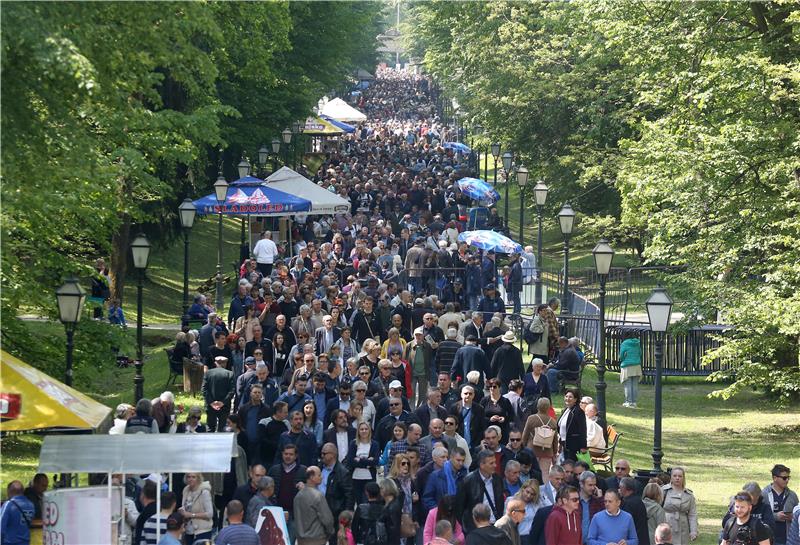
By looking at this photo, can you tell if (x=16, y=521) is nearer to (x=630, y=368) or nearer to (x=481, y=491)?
(x=481, y=491)

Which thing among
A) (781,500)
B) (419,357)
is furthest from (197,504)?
(419,357)

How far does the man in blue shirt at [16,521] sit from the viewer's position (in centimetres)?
1340

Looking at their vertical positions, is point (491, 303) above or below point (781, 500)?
above

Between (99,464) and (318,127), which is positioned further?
(318,127)

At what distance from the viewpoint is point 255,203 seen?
32312 mm

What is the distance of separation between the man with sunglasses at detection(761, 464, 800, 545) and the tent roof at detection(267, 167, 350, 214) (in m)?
20.5

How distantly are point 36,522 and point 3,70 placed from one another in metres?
4.41

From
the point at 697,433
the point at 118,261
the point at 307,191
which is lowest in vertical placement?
the point at 697,433

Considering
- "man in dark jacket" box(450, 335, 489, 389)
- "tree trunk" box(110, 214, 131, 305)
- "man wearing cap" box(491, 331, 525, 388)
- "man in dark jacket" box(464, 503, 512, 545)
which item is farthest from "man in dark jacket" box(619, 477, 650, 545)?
"tree trunk" box(110, 214, 131, 305)

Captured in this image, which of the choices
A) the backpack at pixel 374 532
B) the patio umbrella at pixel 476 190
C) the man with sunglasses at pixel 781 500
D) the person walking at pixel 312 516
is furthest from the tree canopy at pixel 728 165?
the patio umbrella at pixel 476 190

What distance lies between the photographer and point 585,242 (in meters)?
51.7

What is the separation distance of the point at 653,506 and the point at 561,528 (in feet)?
4.97

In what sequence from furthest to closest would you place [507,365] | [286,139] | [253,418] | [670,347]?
[286,139]
[670,347]
[507,365]
[253,418]

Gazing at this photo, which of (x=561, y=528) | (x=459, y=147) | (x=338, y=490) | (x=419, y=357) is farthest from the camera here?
(x=459, y=147)
